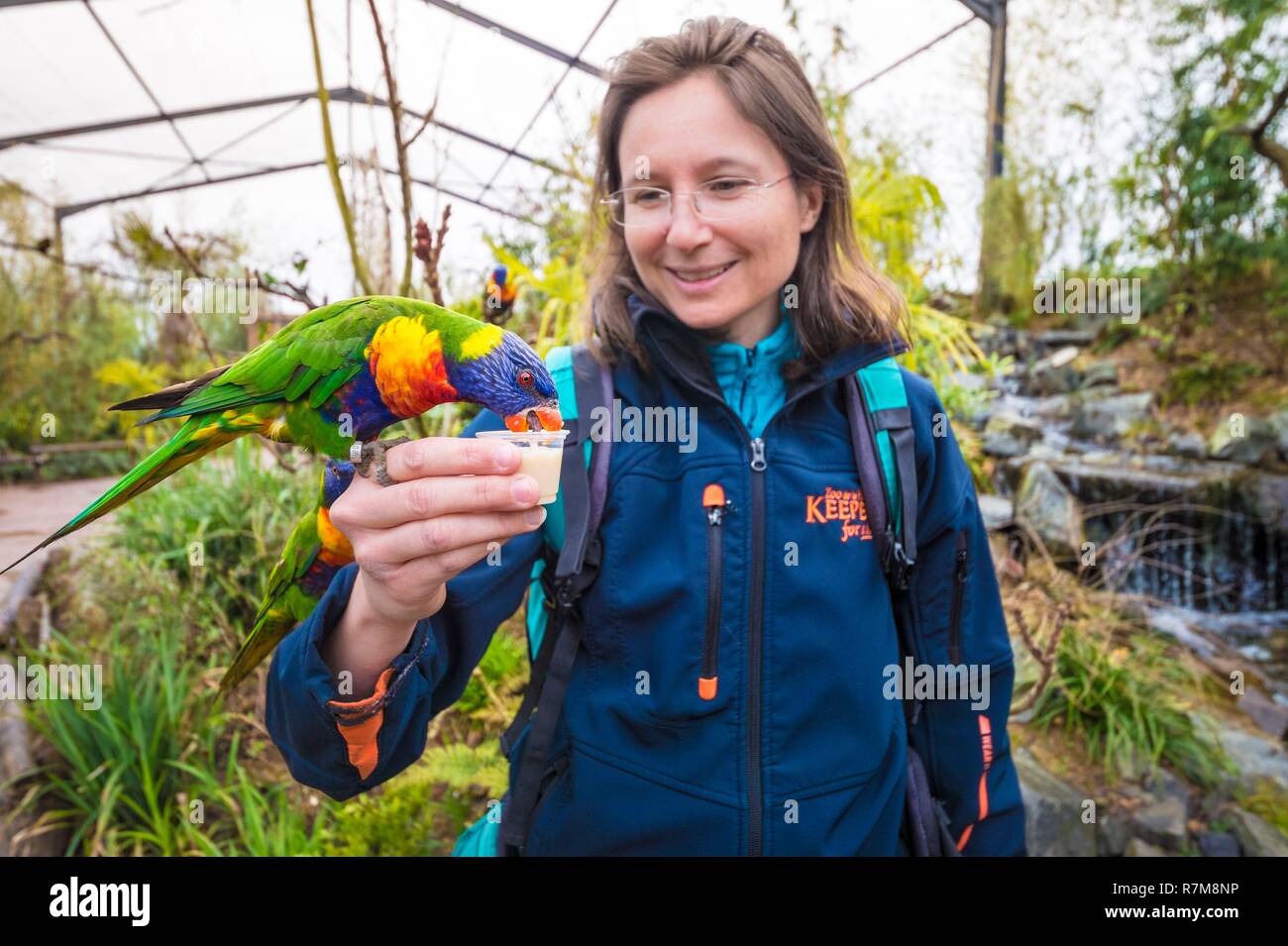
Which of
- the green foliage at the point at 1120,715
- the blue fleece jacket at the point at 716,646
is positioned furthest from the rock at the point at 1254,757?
the blue fleece jacket at the point at 716,646

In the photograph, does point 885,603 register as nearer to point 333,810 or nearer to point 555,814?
point 555,814

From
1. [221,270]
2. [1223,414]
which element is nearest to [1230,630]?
[1223,414]

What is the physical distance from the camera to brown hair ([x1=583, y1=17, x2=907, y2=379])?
45.9 inches

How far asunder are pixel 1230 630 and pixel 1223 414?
265 cm

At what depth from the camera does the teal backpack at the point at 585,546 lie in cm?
106

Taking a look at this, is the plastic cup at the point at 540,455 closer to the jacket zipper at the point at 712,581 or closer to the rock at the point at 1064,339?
the jacket zipper at the point at 712,581

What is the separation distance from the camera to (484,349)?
0.77 meters

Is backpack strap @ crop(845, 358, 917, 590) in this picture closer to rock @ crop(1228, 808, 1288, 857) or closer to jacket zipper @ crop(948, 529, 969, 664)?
jacket zipper @ crop(948, 529, 969, 664)

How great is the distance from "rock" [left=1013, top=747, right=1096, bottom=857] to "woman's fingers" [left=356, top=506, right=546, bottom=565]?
2420 millimetres

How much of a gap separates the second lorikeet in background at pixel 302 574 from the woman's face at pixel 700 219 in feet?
2.16

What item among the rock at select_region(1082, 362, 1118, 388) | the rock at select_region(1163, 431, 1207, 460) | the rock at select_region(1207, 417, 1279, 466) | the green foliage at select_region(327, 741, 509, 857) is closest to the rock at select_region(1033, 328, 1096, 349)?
the rock at select_region(1082, 362, 1118, 388)

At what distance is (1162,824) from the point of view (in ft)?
8.16

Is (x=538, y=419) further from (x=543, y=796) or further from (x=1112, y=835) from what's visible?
(x=1112, y=835)

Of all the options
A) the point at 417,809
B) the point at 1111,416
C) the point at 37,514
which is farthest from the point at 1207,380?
the point at 37,514
